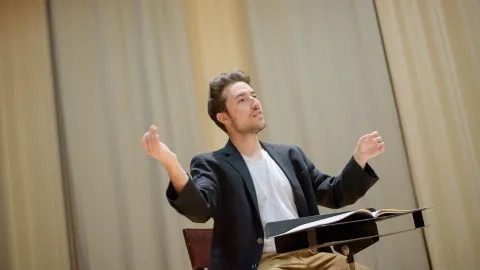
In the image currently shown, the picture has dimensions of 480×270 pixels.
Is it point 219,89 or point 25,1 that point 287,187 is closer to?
point 219,89

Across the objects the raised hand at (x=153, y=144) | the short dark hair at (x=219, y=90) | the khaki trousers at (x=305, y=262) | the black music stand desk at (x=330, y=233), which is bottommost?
the khaki trousers at (x=305, y=262)

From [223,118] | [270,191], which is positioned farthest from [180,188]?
[223,118]

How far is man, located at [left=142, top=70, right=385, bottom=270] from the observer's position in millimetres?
1508

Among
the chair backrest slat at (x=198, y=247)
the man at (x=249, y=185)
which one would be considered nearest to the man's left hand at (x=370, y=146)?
the man at (x=249, y=185)

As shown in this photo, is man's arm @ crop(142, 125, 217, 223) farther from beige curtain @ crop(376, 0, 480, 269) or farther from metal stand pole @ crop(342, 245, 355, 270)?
beige curtain @ crop(376, 0, 480, 269)

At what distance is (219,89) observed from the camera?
1934 millimetres

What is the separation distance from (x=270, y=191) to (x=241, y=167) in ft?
0.41

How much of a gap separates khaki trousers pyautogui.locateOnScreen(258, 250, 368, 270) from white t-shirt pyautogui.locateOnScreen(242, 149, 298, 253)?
0.19ft

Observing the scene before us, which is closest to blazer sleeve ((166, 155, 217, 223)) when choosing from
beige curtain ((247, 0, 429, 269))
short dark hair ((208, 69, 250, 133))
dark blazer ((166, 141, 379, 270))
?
dark blazer ((166, 141, 379, 270))

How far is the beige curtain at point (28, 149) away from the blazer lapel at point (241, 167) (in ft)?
4.11

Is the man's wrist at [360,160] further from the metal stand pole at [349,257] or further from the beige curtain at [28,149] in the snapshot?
the beige curtain at [28,149]

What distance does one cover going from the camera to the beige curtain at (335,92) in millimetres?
2826

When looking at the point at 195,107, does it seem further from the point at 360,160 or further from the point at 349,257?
the point at 349,257

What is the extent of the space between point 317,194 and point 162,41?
1.46 meters
